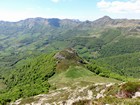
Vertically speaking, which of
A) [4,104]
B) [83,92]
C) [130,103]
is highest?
[130,103]

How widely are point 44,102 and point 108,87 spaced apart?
94.4ft

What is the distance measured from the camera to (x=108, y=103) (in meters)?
54.8

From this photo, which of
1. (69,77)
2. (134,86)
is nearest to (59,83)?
(69,77)

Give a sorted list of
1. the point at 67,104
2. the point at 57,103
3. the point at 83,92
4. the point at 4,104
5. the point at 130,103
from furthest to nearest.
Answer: the point at 4,104, the point at 83,92, the point at 57,103, the point at 67,104, the point at 130,103

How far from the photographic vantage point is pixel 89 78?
176500mm

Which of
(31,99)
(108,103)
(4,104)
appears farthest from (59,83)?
(108,103)

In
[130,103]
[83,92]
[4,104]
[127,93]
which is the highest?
[130,103]

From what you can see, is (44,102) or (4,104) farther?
(4,104)

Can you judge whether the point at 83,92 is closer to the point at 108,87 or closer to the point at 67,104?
the point at 108,87

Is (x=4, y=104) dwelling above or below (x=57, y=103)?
below

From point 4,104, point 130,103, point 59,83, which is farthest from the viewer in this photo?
point 59,83

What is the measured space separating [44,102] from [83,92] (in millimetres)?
17646

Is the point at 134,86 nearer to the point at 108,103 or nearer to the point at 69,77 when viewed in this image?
the point at 108,103

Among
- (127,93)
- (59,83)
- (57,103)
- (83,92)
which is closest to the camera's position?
(127,93)
